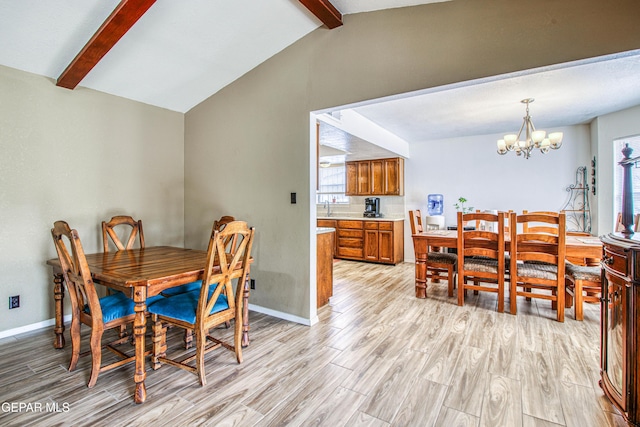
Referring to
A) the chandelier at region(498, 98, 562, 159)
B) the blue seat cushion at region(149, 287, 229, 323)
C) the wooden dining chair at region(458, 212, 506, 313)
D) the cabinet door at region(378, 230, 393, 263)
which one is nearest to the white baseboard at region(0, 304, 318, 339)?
the blue seat cushion at region(149, 287, 229, 323)

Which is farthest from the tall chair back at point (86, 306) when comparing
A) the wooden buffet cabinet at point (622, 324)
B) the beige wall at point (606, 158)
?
the beige wall at point (606, 158)

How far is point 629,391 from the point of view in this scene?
59.8 inches

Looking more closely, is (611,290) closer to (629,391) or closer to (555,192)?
(629,391)

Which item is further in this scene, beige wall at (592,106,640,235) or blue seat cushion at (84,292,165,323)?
beige wall at (592,106,640,235)

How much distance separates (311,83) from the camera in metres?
3.00

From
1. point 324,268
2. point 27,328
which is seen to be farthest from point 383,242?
point 27,328

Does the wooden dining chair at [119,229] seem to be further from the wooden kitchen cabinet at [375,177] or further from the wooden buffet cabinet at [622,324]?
the wooden kitchen cabinet at [375,177]

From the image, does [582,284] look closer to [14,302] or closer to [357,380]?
[357,380]

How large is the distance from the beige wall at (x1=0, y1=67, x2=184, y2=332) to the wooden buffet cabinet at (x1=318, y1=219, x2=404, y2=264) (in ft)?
11.4

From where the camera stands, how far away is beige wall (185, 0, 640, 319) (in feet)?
6.35

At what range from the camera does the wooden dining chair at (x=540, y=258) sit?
10.0 ft

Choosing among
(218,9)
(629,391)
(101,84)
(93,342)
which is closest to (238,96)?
(218,9)

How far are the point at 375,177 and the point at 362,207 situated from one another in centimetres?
82

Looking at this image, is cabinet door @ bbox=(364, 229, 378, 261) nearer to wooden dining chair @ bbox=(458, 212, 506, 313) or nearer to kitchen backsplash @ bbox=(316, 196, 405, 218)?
kitchen backsplash @ bbox=(316, 196, 405, 218)
